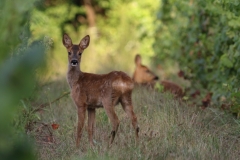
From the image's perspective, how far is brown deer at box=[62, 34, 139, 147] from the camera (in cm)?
734

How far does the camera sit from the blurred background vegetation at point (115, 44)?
13.0ft

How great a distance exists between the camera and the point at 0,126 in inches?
155

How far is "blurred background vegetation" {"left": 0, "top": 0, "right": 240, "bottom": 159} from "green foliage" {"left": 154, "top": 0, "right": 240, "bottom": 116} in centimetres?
1

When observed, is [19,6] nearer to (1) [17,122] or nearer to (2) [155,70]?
(1) [17,122]

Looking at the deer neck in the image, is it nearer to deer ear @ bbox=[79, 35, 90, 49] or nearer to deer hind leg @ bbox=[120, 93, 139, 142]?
deer ear @ bbox=[79, 35, 90, 49]

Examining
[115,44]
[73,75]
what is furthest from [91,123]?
[115,44]

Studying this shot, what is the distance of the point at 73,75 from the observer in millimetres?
7984

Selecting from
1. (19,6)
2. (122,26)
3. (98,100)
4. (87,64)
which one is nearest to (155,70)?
(87,64)

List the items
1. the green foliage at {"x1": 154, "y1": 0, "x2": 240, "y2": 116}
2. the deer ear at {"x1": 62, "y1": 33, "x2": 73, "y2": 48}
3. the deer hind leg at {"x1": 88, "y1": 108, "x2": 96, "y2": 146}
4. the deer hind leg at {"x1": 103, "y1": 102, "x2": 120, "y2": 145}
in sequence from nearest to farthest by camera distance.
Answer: the deer hind leg at {"x1": 103, "y1": 102, "x2": 120, "y2": 145} < the deer hind leg at {"x1": 88, "y1": 108, "x2": 96, "y2": 146} < the deer ear at {"x1": 62, "y1": 33, "x2": 73, "y2": 48} < the green foliage at {"x1": 154, "y1": 0, "x2": 240, "y2": 116}

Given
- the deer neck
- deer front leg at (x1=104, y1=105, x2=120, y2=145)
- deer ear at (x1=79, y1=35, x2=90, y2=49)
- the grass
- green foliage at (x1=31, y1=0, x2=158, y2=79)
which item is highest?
deer ear at (x1=79, y1=35, x2=90, y2=49)

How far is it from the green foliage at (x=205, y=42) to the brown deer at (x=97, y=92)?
1341mm

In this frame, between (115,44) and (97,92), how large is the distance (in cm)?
1172

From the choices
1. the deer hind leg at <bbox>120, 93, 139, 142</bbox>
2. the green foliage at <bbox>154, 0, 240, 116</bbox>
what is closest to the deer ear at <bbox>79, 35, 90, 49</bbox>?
the deer hind leg at <bbox>120, 93, 139, 142</bbox>

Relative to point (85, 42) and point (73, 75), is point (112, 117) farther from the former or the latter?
point (85, 42)
